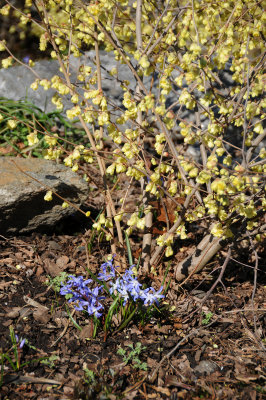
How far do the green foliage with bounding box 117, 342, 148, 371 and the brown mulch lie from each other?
0.10ft

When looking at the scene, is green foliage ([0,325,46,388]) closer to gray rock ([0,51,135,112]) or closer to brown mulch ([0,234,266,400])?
brown mulch ([0,234,266,400])

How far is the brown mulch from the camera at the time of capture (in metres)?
2.34

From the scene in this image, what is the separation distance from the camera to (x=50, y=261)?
329 cm

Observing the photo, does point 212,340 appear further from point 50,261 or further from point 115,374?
Answer: point 50,261

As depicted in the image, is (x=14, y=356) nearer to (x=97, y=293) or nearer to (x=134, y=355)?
(x=97, y=293)

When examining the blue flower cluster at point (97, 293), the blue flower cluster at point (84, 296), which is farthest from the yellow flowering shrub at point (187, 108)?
the blue flower cluster at point (84, 296)

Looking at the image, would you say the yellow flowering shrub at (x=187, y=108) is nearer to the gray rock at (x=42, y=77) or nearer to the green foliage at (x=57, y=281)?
the green foliage at (x=57, y=281)

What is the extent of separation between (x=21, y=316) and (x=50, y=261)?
0.63 meters

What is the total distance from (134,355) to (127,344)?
9 cm

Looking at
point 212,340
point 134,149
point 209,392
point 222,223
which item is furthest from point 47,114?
→ point 209,392

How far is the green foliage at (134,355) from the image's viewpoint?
2.47 m

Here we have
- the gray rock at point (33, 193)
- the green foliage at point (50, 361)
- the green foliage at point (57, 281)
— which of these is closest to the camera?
the green foliage at point (50, 361)

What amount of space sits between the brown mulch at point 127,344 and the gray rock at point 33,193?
0.82ft

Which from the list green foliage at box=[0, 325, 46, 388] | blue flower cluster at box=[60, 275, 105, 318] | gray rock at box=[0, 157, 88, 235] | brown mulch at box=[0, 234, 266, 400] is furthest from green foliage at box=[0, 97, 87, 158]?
green foliage at box=[0, 325, 46, 388]
